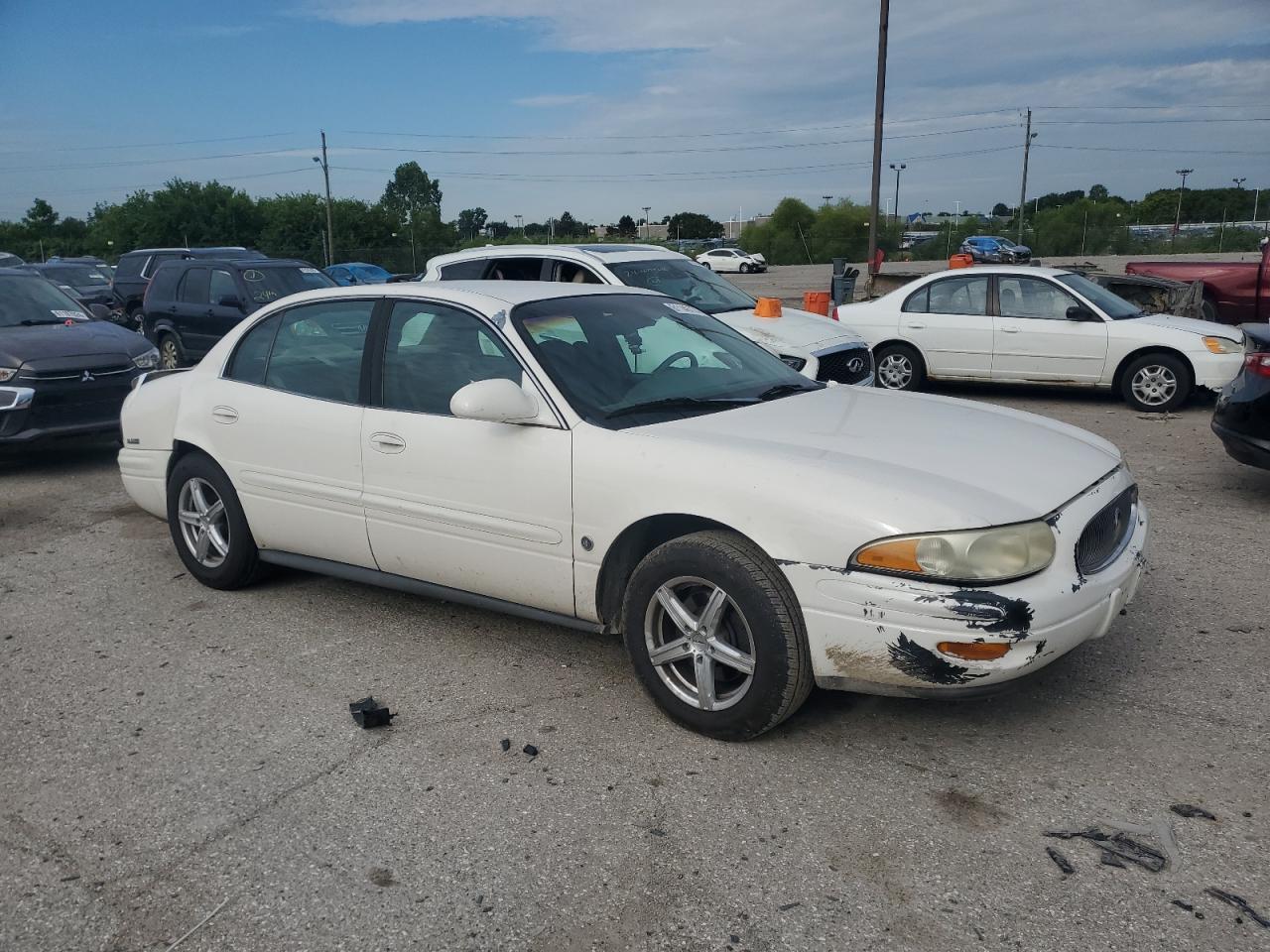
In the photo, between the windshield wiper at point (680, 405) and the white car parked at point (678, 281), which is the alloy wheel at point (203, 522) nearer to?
the windshield wiper at point (680, 405)

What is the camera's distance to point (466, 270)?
10.3 m

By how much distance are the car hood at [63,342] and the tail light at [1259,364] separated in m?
8.41

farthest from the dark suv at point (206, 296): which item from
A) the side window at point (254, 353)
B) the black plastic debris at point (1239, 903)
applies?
the black plastic debris at point (1239, 903)

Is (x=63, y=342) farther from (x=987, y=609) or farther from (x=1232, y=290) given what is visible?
(x=1232, y=290)

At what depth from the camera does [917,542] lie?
328 centimetres

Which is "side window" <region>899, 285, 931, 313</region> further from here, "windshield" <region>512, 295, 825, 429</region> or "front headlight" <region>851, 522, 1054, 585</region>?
"front headlight" <region>851, 522, 1054, 585</region>

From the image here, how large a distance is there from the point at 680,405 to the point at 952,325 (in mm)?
8065

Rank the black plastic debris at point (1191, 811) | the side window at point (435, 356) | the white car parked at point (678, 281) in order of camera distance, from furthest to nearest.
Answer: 1. the white car parked at point (678, 281)
2. the side window at point (435, 356)
3. the black plastic debris at point (1191, 811)

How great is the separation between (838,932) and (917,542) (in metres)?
1.16

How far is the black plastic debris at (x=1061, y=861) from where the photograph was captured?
2930 mm

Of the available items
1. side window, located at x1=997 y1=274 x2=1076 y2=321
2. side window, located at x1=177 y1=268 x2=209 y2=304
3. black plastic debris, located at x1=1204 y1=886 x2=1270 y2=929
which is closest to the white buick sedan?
black plastic debris, located at x1=1204 y1=886 x2=1270 y2=929

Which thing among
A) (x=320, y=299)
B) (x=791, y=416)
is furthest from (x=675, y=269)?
(x=791, y=416)

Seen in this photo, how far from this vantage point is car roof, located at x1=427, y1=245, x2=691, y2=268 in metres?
9.77

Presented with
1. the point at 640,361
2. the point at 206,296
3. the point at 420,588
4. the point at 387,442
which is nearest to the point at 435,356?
the point at 387,442
